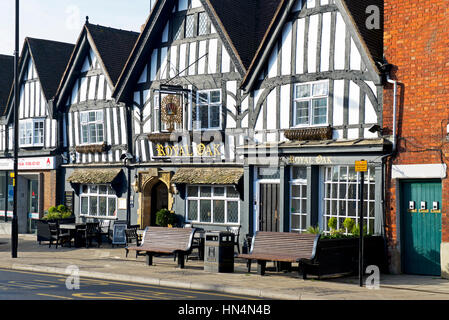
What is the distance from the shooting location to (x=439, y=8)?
A: 18203mm

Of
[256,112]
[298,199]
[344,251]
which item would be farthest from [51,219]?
[344,251]

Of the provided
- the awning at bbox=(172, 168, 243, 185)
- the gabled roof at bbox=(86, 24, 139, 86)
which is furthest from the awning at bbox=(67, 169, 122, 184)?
the awning at bbox=(172, 168, 243, 185)

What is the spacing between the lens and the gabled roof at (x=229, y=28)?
24141 millimetres

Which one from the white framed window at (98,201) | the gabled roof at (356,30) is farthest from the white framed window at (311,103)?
the white framed window at (98,201)

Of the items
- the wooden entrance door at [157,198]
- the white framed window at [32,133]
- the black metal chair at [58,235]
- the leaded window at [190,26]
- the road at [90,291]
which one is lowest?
the road at [90,291]

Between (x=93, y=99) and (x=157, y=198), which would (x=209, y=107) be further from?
(x=93, y=99)

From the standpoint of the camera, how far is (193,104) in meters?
25.3

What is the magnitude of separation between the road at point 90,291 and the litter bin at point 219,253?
2.48m

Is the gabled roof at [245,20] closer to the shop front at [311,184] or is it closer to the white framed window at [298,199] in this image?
the shop front at [311,184]

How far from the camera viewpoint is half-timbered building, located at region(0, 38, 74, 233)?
31938 mm

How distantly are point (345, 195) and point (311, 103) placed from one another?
2.98m

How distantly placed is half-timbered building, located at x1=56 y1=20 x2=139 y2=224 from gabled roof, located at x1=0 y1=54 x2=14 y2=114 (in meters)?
7.54
